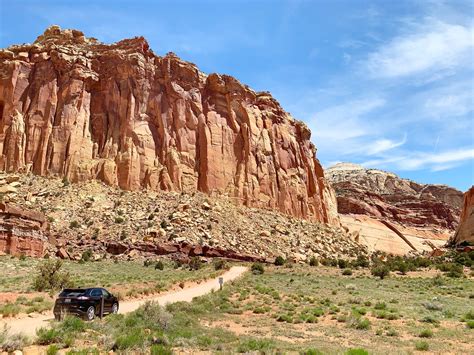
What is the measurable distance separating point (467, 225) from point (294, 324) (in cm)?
6373

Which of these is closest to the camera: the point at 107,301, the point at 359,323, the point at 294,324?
the point at 107,301

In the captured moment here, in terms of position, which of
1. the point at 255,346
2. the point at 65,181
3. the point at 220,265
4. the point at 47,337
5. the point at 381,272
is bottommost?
the point at 255,346

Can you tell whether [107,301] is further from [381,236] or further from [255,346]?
[381,236]

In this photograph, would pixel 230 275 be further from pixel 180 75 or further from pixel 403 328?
pixel 180 75

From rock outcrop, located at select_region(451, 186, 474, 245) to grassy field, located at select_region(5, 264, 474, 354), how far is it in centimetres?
4062

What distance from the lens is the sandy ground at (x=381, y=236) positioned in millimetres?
95188

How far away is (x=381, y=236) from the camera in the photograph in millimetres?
99562

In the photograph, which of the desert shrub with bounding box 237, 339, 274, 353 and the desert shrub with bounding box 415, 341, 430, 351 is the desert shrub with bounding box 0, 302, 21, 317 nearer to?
the desert shrub with bounding box 237, 339, 274, 353

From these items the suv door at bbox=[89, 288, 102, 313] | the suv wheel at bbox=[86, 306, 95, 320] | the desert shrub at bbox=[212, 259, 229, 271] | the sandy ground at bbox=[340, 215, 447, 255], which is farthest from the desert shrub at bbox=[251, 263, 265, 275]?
the sandy ground at bbox=[340, 215, 447, 255]

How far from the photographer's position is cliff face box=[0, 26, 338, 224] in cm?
5706

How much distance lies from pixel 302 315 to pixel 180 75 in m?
51.2

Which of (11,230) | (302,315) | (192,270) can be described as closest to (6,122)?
(11,230)

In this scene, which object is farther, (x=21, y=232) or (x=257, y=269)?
(x=257, y=269)

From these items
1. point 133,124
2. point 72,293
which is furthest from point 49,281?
point 133,124
